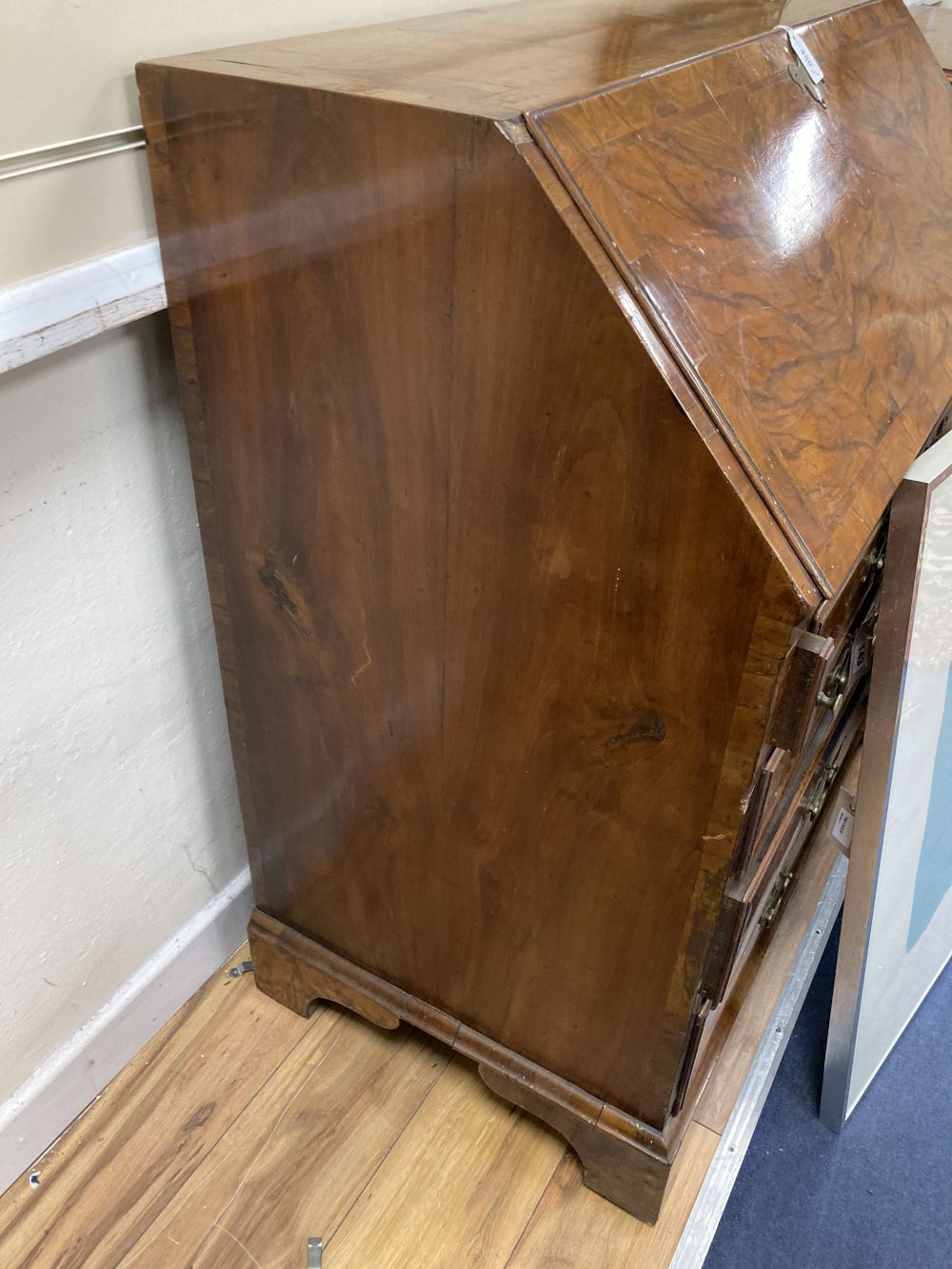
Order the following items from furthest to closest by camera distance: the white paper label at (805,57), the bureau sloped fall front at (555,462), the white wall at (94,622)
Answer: the white paper label at (805,57) < the white wall at (94,622) < the bureau sloped fall front at (555,462)

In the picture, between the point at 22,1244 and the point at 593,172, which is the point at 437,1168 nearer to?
the point at 22,1244

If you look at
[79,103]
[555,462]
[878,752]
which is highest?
[79,103]

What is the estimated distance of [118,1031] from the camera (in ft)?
4.07

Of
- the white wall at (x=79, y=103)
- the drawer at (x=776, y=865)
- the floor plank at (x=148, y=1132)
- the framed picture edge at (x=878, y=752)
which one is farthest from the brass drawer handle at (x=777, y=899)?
the white wall at (x=79, y=103)

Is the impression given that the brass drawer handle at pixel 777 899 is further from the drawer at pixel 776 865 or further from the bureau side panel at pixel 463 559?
the bureau side panel at pixel 463 559

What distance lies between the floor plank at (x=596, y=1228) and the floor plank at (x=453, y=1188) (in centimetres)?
2

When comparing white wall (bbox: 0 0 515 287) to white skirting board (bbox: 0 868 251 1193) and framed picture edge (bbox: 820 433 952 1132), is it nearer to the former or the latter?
framed picture edge (bbox: 820 433 952 1132)

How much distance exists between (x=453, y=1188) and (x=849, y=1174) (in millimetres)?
497

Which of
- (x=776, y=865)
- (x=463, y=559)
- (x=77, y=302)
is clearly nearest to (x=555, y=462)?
(x=463, y=559)

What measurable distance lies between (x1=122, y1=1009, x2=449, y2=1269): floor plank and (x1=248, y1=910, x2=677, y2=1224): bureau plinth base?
0.21 feet

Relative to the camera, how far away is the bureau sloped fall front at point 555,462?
67 centimetres

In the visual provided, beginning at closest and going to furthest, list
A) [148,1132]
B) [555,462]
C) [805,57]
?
[555,462] < [805,57] < [148,1132]

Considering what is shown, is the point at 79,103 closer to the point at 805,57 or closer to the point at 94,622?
the point at 94,622

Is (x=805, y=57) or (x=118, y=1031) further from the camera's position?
(x=118, y=1031)
